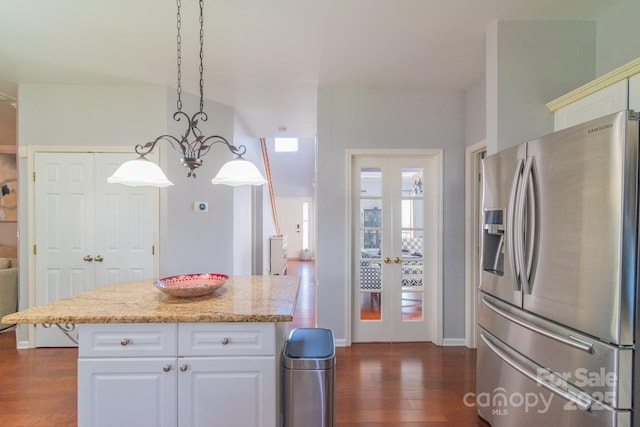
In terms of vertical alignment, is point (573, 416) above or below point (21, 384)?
above

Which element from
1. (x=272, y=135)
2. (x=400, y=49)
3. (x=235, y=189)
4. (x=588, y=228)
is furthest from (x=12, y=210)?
(x=588, y=228)

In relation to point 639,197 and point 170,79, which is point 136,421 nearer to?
point 639,197

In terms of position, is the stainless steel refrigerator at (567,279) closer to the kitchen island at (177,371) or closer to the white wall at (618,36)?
the white wall at (618,36)

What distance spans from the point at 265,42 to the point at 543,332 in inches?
104

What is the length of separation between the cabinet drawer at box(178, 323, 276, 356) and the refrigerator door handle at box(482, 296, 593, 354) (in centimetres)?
133

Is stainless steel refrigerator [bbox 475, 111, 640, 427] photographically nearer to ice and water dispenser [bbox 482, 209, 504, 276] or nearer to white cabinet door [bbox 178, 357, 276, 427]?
ice and water dispenser [bbox 482, 209, 504, 276]

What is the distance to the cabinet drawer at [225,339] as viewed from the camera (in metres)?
1.44

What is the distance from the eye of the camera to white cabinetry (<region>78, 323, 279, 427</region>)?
4.69 ft

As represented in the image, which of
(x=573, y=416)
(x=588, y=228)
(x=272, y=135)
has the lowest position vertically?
(x=573, y=416)

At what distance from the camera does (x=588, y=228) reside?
121 cm

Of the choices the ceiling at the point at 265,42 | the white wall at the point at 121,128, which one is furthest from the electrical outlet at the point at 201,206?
the ceiling at the point at 265,42

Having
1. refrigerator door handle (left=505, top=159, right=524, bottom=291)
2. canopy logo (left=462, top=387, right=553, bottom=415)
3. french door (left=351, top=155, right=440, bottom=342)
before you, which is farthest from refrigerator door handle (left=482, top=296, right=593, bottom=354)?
french door (left=351, top=155, right=440, bottom=342)

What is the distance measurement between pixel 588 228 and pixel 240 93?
318 centimetres

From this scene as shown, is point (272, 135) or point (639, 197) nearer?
point (639, 197)
